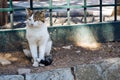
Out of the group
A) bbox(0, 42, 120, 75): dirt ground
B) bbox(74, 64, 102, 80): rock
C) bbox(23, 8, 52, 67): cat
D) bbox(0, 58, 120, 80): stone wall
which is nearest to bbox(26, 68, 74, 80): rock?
bbox(0, 58, 120, 80): stone wall

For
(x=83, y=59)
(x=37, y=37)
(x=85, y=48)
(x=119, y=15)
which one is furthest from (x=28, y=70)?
(x=119, y=15)

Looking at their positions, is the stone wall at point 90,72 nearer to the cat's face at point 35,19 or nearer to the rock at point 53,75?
the rock at point 53,75

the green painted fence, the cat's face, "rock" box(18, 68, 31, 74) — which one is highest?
the cat's face

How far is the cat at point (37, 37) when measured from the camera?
512cm

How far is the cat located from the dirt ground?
162 millimetres

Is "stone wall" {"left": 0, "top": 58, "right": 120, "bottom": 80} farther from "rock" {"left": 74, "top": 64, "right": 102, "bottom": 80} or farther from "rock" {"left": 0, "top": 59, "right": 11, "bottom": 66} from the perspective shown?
"rock" {"left": 0, "top": 59, "right": 11, "bottom": 66}

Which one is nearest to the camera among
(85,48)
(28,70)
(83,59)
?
(28,70)

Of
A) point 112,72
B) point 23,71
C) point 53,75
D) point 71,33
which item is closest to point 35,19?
point 23,71

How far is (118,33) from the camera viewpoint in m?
6.86

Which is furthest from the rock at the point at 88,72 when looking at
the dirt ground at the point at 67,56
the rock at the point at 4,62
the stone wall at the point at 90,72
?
the rock at the point at 4,62

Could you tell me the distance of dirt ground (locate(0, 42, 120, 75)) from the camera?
5.45 metres

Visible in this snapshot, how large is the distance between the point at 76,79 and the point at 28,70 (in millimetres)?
785

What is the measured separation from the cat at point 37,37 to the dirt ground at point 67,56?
0.16 metres

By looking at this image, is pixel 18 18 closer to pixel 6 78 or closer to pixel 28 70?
pixel 28 70
